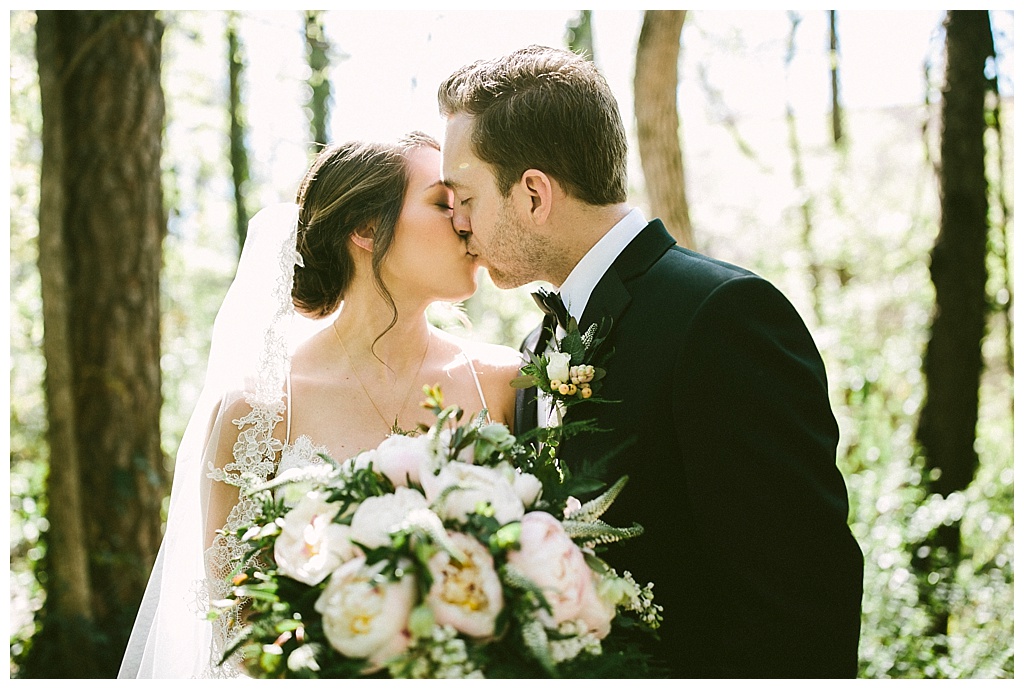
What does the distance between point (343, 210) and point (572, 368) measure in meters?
1.29

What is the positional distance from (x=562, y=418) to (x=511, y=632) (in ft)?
2.64

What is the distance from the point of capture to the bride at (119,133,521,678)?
2791 mm

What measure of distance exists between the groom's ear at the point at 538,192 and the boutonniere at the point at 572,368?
15.5 inches

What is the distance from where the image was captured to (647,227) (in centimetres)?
245

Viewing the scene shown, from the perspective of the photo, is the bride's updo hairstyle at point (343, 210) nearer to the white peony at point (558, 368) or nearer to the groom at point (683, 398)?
the groom at point (683, 398)

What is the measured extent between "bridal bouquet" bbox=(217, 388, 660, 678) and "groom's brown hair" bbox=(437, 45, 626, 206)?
101 centimetres

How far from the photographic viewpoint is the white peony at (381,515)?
1.55m

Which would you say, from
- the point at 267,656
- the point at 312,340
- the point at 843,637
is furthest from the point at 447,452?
the point at 312,340

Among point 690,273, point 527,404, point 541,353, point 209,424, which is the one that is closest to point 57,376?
point 209,424

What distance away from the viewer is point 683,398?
199 centimetres

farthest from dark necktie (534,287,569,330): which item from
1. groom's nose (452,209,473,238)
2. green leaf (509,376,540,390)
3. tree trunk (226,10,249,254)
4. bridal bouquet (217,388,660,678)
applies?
tree trunk (226,10,249,254)

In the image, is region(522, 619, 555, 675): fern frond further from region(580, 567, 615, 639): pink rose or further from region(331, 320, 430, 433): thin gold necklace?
region(331, 320, 430, 433): thin gold necklace

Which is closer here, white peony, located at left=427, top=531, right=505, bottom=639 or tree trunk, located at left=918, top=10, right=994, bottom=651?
white peony, located at left=427, top=531, right=505, bottom=639

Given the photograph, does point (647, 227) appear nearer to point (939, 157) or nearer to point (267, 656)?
point (267, 656)
